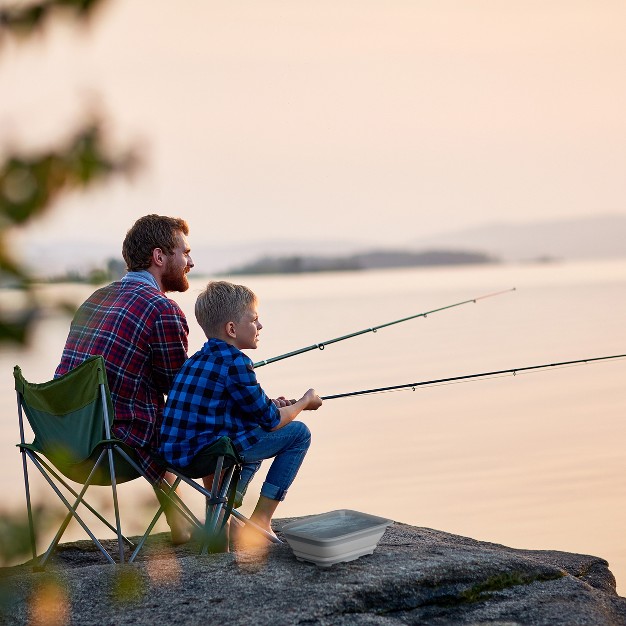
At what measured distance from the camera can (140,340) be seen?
3.62 metres

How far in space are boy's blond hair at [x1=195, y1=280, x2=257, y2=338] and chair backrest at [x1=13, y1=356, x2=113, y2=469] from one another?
0.37 meters

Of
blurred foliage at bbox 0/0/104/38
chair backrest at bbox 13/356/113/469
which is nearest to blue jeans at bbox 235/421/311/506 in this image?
chair backrest at bbox 13/356/113/469

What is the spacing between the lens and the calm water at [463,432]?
6238mm

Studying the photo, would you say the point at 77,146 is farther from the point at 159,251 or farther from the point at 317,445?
the point at 317,445

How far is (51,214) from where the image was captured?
882 millimetres

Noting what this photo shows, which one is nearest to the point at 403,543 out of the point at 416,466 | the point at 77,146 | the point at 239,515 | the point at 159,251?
the point at 239,515

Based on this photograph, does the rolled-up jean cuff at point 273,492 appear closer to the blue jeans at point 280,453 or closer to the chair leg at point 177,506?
the blue jeans at point 280,453

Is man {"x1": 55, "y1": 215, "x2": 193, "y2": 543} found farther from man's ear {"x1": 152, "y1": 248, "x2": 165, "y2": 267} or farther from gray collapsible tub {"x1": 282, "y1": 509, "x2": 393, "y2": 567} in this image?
gray collapsible tub {"x1": 282, "y1": 509, "x2": 393, "y2": 567}

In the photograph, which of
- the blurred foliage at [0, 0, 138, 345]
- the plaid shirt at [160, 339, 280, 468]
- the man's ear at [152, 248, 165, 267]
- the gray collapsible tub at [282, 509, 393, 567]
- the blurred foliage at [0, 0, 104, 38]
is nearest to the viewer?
the blurred foliage at [0, 0, 138, 345]

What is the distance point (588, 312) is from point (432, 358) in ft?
29.3

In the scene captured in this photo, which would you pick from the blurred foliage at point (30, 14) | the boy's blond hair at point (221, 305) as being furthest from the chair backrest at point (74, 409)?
the blurred foliage at point (30, 14)

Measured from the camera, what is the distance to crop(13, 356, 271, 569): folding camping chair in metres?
3.40

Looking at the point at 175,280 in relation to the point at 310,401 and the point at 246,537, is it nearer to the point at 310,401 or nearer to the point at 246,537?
the point at 310,401

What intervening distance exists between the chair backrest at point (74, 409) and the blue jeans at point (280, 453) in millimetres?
485
